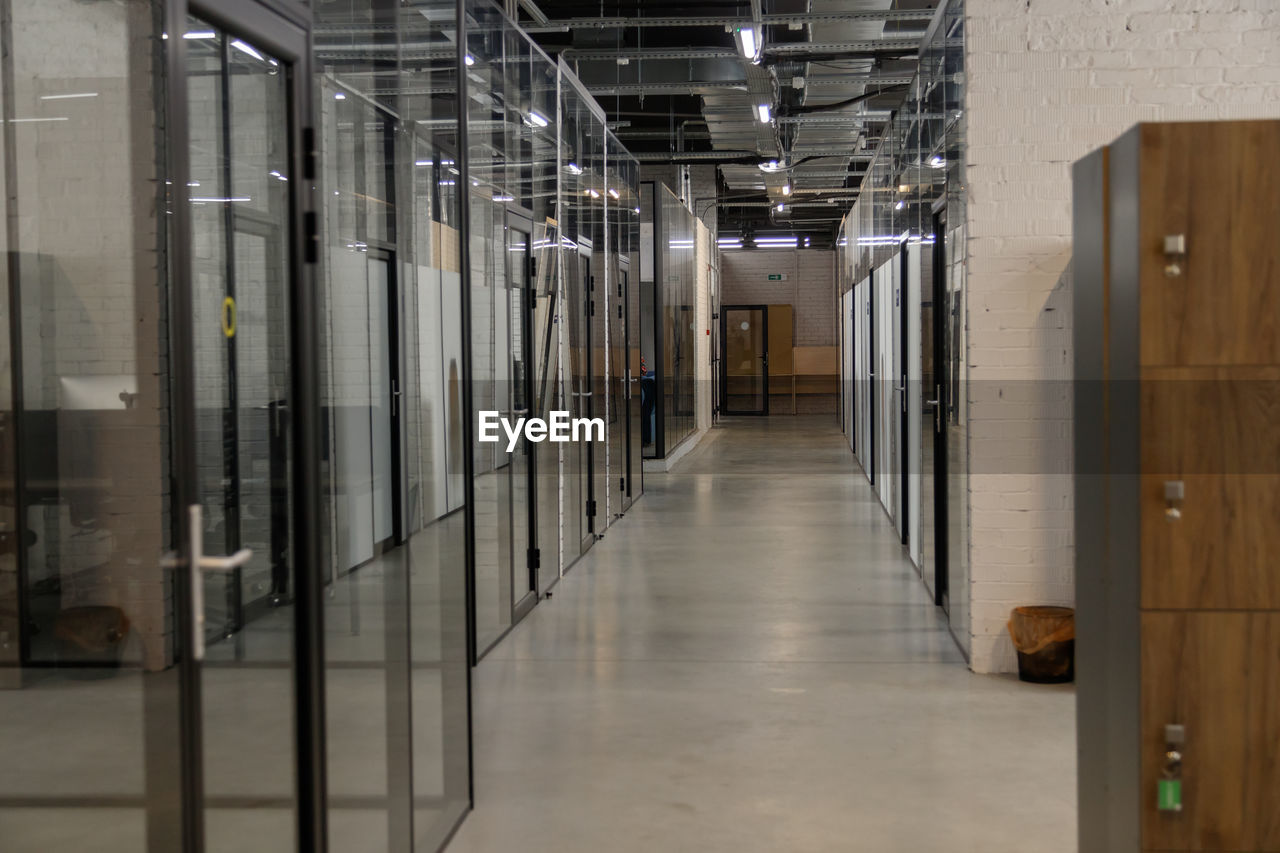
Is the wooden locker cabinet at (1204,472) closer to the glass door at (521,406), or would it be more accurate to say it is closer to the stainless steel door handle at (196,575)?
the stainless steel door handle at (196,575)

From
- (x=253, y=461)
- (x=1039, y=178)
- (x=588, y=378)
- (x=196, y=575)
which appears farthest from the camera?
(x=588, y=378)

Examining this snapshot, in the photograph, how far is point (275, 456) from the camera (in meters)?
2.68

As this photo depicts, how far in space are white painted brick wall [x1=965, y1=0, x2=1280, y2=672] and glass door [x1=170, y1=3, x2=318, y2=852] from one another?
10.2 feet

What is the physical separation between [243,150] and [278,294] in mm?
939

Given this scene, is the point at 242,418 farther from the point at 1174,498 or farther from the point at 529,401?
the point at 529,401

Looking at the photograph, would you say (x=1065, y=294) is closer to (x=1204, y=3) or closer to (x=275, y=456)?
(x=1204, y=3)

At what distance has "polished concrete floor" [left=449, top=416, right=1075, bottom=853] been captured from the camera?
11.8 feet

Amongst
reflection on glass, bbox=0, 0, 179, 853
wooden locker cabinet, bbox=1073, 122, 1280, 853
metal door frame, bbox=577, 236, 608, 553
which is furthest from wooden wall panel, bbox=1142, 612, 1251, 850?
metal door frame, bbox=577, 236, 608, 553

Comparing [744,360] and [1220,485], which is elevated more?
[744,360]

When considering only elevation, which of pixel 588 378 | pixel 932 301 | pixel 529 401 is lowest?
pixel 529 401

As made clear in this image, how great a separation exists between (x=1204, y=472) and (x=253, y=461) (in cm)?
222

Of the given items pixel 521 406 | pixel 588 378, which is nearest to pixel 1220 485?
pixel 521 406

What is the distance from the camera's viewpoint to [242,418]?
10.3 ft

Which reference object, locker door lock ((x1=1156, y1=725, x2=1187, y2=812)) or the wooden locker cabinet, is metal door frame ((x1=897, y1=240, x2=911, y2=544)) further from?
locker door lock ((x1=1156, y1=725, x2=1187, y2=812))
